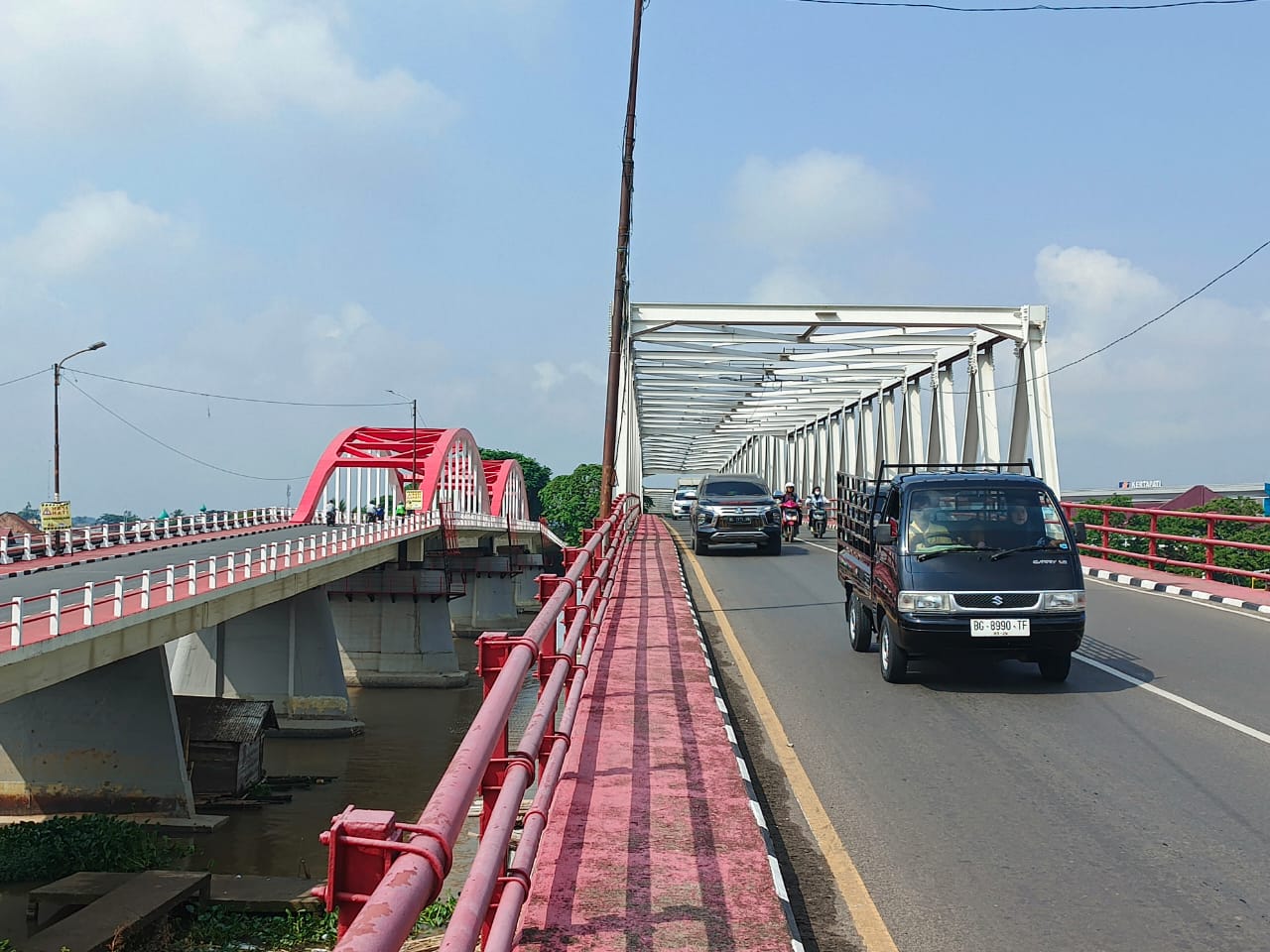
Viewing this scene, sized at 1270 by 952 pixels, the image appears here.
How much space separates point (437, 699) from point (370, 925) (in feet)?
146

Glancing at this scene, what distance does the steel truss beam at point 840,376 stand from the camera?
33656 millimetres

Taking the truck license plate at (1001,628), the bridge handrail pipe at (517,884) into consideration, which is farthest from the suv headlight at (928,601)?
the bridge handrail pipe at (517,884)

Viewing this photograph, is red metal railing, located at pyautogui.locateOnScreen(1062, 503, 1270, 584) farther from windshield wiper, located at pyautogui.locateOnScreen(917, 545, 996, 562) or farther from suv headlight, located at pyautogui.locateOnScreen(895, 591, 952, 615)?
suv headlight, located at pyautogui.locateOnScreen(895, 591, 952, 615)

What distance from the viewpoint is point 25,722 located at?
25156 millimetres

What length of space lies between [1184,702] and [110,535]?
1392 inches

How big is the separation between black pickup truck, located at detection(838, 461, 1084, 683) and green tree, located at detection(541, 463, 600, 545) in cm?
15679

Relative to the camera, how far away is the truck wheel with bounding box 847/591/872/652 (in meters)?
13.3

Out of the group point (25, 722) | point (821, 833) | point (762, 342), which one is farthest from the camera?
point (762, 342)

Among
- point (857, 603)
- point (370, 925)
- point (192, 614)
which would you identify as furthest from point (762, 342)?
point (370, 925)

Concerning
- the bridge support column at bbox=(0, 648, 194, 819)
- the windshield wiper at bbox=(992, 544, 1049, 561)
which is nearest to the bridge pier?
the bridge support column at bbox=(0, 648, 194, 819)

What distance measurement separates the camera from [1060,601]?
1047 cm

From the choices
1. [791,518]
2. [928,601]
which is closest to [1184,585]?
[928,601]

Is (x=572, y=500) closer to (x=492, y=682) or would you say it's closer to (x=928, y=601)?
(x=928, y=601)

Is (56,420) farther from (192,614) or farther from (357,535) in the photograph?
(192,614)
